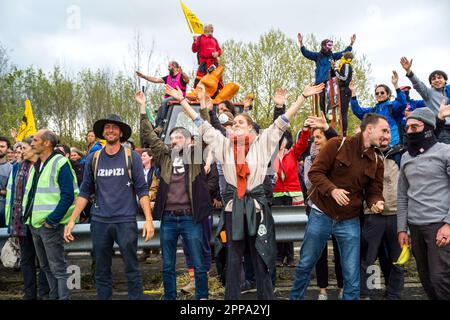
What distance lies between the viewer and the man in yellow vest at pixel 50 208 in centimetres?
589

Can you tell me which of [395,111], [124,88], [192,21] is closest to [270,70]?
[124,88]

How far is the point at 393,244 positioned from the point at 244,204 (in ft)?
6.73

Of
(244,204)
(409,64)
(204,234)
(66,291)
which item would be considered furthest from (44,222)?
(409,64)

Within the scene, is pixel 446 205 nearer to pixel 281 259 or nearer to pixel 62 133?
pixel 281 259

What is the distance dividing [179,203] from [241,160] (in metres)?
1.02

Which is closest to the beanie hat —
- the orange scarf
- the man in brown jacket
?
the man in brown jacket

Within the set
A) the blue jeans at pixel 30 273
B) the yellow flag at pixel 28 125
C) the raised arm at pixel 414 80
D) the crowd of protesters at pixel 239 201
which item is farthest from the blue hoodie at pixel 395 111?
the yellow flag at pixel 28 125

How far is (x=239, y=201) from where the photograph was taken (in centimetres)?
520

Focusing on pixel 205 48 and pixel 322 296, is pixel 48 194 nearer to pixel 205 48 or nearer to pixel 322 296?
pixel 322 296

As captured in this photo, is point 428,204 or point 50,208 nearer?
point 428,204

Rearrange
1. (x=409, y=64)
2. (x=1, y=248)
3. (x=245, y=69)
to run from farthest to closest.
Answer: (x=245, y=69) → (x=409, y=64) → (x=1, y=248)

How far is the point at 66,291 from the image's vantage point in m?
5.86

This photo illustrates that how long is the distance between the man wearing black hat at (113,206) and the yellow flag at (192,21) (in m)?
6.68

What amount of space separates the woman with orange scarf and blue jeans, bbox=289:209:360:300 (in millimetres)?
390
